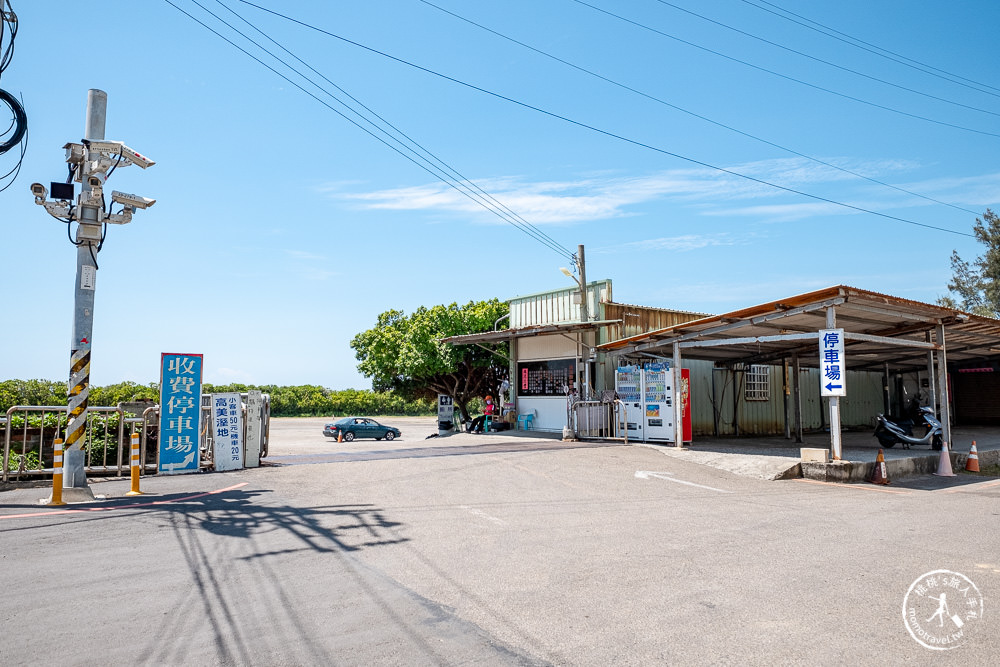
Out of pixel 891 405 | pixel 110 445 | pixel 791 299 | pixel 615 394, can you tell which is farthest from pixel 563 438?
pixel 891 405

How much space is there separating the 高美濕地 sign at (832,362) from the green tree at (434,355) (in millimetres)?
16113

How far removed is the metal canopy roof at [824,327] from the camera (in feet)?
45.2

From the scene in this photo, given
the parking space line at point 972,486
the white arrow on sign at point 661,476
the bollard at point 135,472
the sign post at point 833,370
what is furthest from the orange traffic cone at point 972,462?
the bollard at point 135,472

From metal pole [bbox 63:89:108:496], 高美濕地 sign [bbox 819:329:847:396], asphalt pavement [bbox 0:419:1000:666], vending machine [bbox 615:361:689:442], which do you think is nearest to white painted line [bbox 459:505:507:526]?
asphalt pavement [bbox 0:419:1000:666]

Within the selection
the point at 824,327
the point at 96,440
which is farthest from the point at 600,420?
the point at 96,440

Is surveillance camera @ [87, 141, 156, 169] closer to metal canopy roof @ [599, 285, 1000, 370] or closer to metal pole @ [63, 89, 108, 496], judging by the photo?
metal pole @ [63, 89, 108, 496]

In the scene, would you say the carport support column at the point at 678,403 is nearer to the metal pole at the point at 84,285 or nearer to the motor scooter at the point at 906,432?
the motor scooter at the point at 906,432

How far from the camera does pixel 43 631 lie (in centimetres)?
455

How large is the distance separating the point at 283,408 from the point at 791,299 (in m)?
53.0

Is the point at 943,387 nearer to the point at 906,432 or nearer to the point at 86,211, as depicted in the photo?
the point at 906,432

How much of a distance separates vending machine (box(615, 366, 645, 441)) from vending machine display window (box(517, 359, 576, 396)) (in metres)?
2.40

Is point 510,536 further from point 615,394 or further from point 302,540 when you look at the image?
point 615,394

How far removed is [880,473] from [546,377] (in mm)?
11488

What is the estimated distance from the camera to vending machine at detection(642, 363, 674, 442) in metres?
17.8
